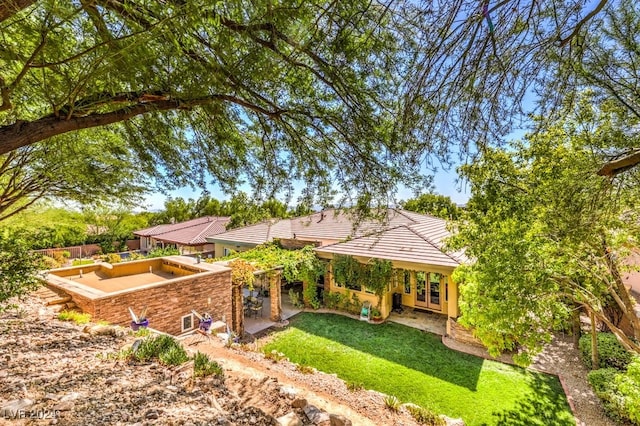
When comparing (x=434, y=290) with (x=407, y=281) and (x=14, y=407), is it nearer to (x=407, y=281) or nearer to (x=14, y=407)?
(x=407, y=281)

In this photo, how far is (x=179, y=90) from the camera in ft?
10.9

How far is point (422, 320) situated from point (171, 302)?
9.76 meters

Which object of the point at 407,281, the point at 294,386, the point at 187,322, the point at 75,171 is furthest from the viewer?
the point at 407,281

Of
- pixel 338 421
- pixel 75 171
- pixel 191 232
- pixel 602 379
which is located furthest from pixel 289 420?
pixel 191 232

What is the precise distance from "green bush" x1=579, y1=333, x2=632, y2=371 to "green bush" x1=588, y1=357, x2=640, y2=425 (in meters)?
0.71

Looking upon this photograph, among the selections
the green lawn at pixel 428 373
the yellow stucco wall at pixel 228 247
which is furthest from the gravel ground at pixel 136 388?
the yellow stucco wall at pixel 228 247

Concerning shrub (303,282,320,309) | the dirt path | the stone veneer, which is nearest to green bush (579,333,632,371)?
the dirt path

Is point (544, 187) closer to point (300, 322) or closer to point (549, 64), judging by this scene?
point (549, 64)

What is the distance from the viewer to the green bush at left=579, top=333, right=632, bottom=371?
778 centimetres

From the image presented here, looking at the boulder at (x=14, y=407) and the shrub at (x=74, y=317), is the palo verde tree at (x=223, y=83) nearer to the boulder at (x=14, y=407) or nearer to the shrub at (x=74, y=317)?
the boulder at (x=14, y=407)

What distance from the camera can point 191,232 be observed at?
75.3ft

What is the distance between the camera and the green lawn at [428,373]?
21.2ft

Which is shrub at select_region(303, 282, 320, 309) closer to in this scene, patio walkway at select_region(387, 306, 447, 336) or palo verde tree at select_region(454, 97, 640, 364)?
patio walkway at select_region(387, 306, 447, 336)

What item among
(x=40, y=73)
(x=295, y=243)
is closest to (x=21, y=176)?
(x=40, y=73)
